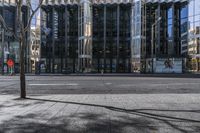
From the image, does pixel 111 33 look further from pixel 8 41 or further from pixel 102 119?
pixel 102 119

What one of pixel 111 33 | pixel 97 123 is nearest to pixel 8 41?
pixel 111 33

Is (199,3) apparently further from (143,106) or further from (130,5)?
(143,106)

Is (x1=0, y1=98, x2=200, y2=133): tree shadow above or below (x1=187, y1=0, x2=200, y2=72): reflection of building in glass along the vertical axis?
below

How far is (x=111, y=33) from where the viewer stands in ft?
195

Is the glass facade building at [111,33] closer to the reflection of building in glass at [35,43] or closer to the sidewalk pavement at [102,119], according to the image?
the reflection of building in glass at [35,43]

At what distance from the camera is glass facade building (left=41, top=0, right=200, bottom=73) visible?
2235 inches

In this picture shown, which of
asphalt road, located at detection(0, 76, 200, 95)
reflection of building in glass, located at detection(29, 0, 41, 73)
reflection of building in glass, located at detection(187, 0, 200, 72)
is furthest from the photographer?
reflection of building in glass, located at detection(29, 0, 41, 73)

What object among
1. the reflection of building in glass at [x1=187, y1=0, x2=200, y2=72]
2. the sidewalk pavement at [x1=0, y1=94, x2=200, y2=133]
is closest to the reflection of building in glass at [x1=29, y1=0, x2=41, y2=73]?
the reflection of building in glass at [x1=187, y1=0, x2=200, y2=72]

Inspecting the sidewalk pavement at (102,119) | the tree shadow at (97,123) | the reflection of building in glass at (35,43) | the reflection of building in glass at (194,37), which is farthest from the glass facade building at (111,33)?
the tree shadow at (97,123)

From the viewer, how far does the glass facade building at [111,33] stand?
56781mm

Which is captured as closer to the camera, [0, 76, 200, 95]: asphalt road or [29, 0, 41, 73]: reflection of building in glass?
[0, 76, 200, 95]: asphalt road

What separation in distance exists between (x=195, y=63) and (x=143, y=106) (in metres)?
47.2

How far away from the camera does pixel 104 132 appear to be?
6.28 m

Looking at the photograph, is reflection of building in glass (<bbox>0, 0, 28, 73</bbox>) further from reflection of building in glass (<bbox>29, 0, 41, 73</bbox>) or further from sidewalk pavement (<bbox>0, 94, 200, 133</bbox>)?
sidewalk pavement (<bbox>0, 94, 200, 133</bbox>)
